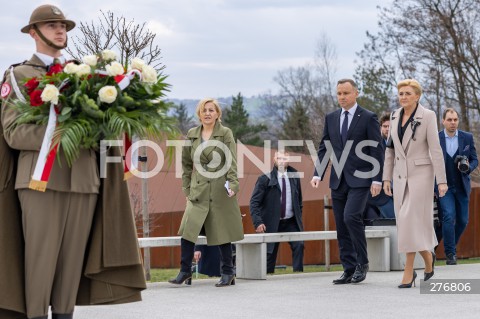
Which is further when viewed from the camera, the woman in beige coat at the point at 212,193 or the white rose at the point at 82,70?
the woman in beige coat at the point at 212,193

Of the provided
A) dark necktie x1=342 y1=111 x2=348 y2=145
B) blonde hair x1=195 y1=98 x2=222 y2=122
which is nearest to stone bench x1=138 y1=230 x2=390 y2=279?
blonde hair x1=195 y1=98 x2=222 y2=122

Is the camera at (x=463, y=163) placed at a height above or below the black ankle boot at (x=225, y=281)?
above

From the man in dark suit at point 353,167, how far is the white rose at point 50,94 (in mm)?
5418

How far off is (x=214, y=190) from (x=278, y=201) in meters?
3.85

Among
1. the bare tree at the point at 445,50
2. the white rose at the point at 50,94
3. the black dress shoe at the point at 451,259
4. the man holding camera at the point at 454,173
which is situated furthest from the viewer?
the bare tree at the point at 445,50

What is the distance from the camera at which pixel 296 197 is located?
1502 cm

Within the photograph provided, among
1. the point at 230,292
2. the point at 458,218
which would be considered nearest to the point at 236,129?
the point at 458,218

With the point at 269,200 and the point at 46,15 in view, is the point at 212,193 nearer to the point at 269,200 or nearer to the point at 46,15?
the point at 269,200

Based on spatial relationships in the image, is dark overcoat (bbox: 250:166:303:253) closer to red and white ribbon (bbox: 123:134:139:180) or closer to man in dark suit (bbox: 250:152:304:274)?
man in dark suit (bbox: 250:152:304:274)

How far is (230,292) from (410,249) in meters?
1.97

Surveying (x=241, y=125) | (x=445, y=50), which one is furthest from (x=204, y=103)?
(x=241, y=125)

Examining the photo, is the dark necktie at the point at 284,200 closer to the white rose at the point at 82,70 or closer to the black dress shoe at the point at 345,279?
the black dress shoe at the point at 345,279

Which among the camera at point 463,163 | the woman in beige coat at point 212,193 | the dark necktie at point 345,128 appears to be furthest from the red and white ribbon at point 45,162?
the camera at point 463,163

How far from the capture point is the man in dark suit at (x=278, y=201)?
14.8 metres
